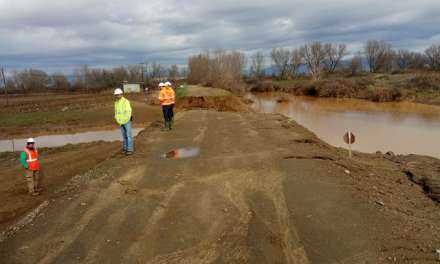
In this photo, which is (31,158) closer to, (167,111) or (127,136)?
(127,136)

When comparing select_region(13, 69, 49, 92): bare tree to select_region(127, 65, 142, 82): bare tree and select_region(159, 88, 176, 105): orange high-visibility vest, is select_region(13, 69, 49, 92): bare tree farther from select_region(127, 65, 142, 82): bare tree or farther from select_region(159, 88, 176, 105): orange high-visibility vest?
select_region(159, 88, 176, 105): orange high-visibility vest

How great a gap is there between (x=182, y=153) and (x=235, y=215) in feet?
16.8

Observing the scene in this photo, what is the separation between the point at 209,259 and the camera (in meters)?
5.09

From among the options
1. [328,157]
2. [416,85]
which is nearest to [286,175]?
[328,157]

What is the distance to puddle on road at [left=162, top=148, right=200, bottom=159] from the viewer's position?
10961 millimetres

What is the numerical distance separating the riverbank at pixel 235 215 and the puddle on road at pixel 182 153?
418 mm

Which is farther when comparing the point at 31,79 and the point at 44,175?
the point at 31,79

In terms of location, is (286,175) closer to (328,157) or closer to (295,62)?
(328,157)

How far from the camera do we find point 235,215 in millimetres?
6531

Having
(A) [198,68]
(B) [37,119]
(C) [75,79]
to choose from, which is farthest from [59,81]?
(B) [37,119]

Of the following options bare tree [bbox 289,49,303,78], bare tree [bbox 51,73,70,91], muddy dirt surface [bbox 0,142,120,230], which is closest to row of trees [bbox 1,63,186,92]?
bare tree [bbox 51,73,70,91]

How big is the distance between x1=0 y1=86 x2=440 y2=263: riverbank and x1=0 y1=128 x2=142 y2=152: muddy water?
13491 millimetres

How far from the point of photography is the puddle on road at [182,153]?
10961 millimetres

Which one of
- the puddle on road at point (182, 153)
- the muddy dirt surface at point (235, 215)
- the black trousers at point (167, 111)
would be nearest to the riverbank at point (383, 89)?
the black trousers at point (167, 111)
